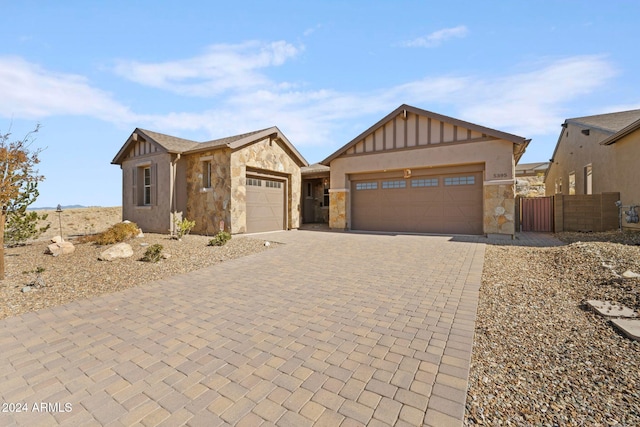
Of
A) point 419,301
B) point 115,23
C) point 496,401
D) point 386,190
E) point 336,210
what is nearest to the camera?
point 496,401

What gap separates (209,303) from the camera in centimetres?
479

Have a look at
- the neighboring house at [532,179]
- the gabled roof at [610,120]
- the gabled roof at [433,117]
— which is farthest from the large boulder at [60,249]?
the neighboring house at [532,179]

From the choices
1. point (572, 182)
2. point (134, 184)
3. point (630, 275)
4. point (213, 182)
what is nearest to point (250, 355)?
point (630, 275)

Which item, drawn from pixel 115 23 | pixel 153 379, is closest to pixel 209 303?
pixel 153 379

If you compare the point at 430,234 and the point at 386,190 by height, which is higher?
the point at 386,190

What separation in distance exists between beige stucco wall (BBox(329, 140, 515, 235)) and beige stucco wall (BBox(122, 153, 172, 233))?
27.7ft

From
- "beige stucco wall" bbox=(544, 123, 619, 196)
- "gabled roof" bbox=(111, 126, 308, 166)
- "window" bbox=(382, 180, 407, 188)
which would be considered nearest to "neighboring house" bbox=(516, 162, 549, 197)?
"beige stucco wall" bbox=(544, 123, 619, 196)

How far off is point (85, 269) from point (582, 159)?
23539 mm

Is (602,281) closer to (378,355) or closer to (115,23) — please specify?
(378,355)

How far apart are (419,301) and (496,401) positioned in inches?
91.6

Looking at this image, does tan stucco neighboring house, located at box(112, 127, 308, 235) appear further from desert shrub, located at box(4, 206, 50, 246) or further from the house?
the house

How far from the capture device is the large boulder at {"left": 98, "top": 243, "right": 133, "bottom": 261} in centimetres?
781

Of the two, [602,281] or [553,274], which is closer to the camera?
[602,281]

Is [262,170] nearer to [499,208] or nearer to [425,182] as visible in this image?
[425,182]
